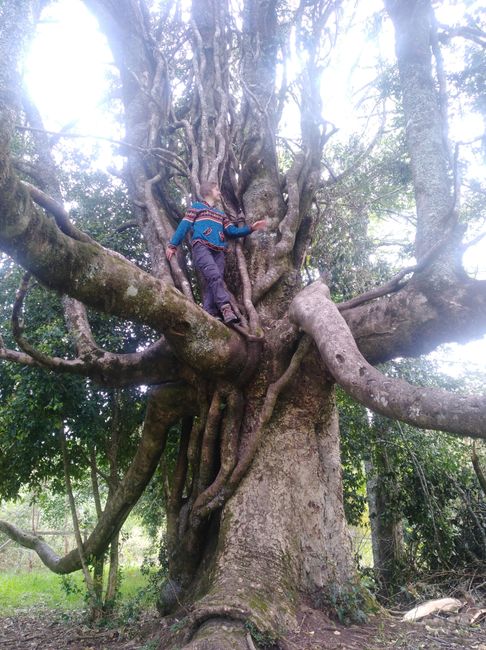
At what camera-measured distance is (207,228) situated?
15.0 ft

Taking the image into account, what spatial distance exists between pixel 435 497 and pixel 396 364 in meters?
1.85

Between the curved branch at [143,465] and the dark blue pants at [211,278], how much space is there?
807 millimetres

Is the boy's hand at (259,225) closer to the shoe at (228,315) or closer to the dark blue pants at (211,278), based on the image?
the dark blue pants at (211,278)

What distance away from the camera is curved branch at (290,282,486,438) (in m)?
1.95

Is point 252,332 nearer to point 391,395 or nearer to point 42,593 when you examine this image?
point 391,395

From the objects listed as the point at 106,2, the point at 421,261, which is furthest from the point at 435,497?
the point at 106,2

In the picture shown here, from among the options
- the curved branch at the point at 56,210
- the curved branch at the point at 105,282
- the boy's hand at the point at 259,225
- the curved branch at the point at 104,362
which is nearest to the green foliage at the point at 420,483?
the boy's hand at the point at 259,225

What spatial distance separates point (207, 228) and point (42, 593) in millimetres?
9059

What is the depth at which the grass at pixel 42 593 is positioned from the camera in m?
7.77

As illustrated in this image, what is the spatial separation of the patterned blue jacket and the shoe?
827 mm

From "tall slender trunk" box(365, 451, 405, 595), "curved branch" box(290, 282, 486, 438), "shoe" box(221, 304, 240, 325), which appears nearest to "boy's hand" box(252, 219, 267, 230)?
"shoe" box(221, 304, 240, 325)

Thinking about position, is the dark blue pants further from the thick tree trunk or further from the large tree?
the thick tree trunk

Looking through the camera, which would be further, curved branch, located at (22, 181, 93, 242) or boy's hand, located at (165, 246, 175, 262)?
boy's hand, located at (165, 246, 175, 262)

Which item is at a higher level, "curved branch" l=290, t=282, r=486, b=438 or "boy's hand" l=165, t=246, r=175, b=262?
"boy's hand" l=165, t=246, r=175, b=262
